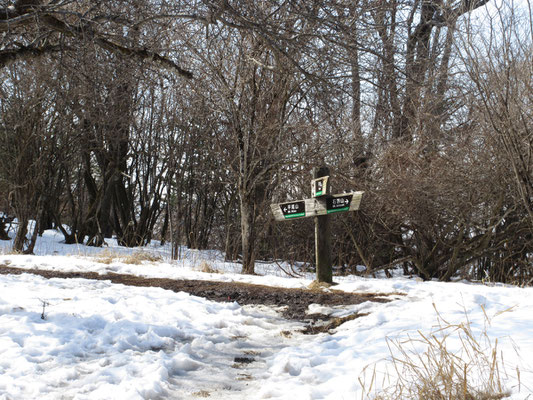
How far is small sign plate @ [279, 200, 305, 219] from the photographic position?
273 inches

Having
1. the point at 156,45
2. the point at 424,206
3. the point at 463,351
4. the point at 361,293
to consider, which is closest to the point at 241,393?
the point at 463,351

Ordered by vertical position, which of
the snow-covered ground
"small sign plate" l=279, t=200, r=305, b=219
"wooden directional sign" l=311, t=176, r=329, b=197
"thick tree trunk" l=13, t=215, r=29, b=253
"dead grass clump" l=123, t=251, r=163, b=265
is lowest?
the snow-covered ground

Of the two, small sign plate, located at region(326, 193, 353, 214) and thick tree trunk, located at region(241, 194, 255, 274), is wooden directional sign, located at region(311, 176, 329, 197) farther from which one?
thick tree trunk, located at region(241, 194, 255, 274)

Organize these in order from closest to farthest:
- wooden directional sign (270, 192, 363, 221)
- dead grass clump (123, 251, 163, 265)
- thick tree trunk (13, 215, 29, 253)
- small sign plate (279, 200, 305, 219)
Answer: wooden directional sign (270, 192, 363, 221) → small sign plate (279, 200, 305, 219) → dead grass clump (123, 251, 163, 265) → thick tree trunk (13, 215, 29, 253)

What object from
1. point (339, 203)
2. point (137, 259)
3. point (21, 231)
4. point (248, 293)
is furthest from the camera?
point (21, 231)

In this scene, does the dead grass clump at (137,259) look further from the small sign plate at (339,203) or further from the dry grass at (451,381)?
the dry grass at (451,381)

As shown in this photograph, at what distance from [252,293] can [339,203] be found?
5.84 feet

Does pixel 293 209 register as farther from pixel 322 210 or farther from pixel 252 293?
pixel 252 293

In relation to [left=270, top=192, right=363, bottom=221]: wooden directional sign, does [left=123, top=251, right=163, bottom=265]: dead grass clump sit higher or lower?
lower

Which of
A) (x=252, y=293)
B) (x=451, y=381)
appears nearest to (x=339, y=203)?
(x=252, y=293)

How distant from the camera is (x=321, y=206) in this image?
6.64 meters

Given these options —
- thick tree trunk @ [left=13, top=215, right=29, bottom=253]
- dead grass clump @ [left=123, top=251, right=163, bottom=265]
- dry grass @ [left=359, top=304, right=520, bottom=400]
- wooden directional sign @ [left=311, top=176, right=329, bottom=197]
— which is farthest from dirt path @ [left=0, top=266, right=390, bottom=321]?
thick tree trunk @ [left=13, top=215, right=29, bottom=253]

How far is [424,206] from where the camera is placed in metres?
8.60

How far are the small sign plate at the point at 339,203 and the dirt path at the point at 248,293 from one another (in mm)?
1173
